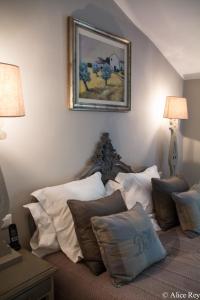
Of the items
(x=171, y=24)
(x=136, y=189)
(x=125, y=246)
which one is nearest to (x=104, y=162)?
(x=136, y=189)

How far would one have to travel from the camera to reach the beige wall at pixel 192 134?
3.39m

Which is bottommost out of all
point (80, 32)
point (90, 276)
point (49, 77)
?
point (90, 276)

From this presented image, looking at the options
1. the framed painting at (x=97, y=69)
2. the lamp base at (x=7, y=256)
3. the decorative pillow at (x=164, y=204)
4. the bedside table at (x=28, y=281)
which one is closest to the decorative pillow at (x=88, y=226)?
the bedside table at (x=28, y=281)

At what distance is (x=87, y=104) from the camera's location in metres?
2.23

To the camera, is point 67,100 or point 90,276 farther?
point 67,100

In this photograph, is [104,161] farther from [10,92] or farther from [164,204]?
[10,92]

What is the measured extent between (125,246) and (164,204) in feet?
2.74

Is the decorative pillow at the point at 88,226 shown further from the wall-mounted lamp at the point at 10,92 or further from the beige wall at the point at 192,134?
the beige wall at the point at 192,134

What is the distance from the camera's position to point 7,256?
151 cm

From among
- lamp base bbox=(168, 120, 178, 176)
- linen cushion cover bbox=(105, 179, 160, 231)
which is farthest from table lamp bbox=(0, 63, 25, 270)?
lamp base bbox=(168, 120, 178, 176)

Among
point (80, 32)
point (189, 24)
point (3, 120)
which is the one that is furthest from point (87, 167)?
point (189, 24)

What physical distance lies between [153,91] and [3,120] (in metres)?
1.80

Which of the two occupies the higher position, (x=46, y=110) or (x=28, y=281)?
(x=46, y=110)

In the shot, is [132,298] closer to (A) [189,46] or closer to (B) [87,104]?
(B) [87,104]
